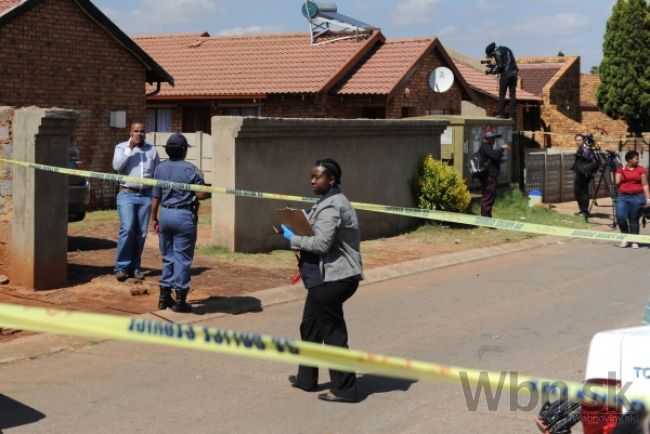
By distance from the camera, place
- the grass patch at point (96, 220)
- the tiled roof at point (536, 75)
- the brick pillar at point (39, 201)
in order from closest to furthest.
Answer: the brick pillar at point (39, 201)
the grass patch at point (96, 220)
the tiled roof at point (536, 75)

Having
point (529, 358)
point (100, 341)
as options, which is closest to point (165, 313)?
point (100, 341)

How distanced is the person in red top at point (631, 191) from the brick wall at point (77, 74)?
9.73 m

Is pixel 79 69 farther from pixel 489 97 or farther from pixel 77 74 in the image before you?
pixel 489 97

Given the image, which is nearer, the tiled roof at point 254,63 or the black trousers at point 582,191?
the black trousers at point 582,191

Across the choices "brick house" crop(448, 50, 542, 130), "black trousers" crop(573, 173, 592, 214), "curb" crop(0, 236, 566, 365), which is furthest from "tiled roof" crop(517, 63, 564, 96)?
"curb" crop(0, 236, 566, 365)

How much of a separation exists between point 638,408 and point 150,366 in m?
4.71

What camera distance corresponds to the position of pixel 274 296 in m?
10.7

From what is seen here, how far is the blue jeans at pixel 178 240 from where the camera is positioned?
29.9 feet

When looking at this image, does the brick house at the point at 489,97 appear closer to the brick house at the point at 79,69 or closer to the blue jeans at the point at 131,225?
the brick house at the point at 79,69

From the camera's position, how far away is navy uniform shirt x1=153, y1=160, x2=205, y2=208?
30.2ft

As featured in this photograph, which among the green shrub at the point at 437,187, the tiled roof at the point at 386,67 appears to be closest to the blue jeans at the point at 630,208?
the green shrub at the point at 437,187

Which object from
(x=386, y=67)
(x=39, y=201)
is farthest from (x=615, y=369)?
(x=386, y=67)

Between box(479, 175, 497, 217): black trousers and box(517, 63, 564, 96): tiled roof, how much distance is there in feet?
77.7

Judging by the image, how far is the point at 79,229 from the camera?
1506cm
